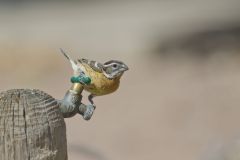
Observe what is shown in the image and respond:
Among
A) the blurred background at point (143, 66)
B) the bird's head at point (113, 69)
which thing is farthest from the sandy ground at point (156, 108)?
the bird's head at point (113, 69)

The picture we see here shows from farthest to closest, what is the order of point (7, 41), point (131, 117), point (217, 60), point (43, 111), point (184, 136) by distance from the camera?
1. point (7, 41)
2. point (217, 60)
3. point (131, 117)
4. point (184, 136)
5. point (43, 111)

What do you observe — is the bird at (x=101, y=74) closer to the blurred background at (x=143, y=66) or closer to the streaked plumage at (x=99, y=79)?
the streaked plumage at (x=99, y=79)

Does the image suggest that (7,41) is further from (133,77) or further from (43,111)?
(43,111)

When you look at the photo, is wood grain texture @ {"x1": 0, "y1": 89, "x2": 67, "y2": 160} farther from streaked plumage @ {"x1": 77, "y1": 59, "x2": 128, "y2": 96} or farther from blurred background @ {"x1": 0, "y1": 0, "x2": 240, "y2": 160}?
blurred background @ {"x1": 0, "y1": 0, "x2": 240, "y2": 160}

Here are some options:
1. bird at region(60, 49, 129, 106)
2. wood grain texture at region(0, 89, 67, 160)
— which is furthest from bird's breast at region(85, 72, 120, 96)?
wood grain texture at region(0, 89, 67, 160)

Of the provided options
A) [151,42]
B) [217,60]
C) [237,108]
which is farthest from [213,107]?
[151,42]

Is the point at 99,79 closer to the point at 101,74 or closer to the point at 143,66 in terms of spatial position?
the point at 101,74
